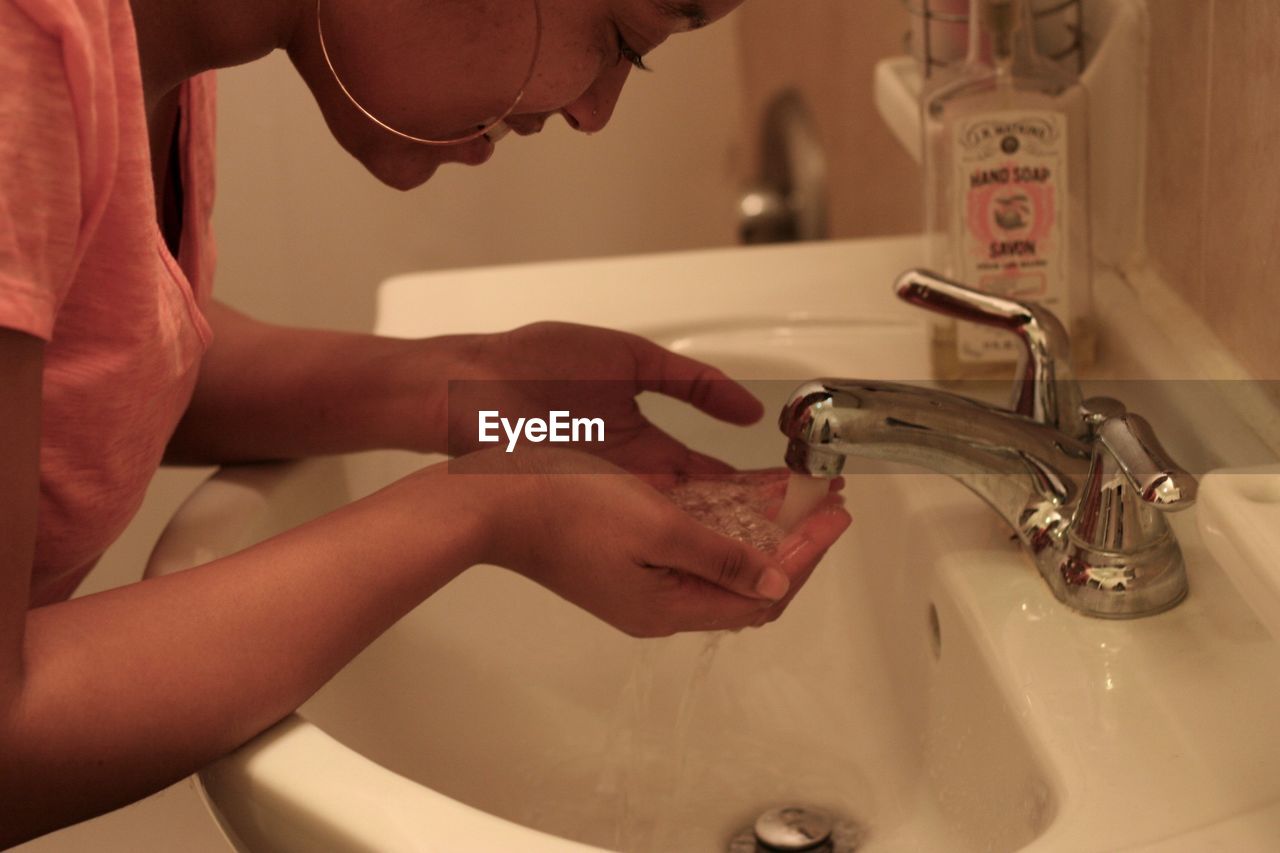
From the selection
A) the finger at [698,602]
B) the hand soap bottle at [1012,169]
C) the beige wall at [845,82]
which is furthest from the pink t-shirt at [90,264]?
the beige wall at [845,82]

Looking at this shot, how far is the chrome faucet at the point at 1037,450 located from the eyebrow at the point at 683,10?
5.1 inches

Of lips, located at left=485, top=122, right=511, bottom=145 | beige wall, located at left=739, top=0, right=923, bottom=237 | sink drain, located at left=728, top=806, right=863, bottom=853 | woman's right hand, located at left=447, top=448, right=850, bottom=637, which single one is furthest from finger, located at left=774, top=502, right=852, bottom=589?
beige wall, located at left=739, top=0, right=923, bottom=237

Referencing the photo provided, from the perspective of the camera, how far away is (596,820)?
23.2 inches

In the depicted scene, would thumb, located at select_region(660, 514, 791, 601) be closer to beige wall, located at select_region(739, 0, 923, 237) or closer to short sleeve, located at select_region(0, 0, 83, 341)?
short sleeve, located at select_region(0, 0, 83, 341)

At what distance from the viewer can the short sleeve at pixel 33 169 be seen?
0.40 meters

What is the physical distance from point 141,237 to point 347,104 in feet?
0.45

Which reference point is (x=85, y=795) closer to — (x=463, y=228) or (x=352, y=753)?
(x=352, y=753)

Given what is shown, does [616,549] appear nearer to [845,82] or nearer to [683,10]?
[683,10]

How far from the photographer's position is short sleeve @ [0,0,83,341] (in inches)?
15.6

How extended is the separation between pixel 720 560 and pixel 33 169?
26 cm

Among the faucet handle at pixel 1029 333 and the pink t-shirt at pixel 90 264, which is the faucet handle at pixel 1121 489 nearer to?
the faucet handle at pixel 1029 333

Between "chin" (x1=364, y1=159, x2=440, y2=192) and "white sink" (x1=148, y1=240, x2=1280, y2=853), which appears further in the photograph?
"chin" (x1=364, y1=159, x2=440, y2=192)

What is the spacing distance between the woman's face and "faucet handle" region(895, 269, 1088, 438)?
133 mm

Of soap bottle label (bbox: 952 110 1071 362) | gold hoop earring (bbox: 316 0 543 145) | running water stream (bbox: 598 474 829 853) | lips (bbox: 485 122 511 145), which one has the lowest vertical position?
running water stream (bbox: 598 474 829 853)
